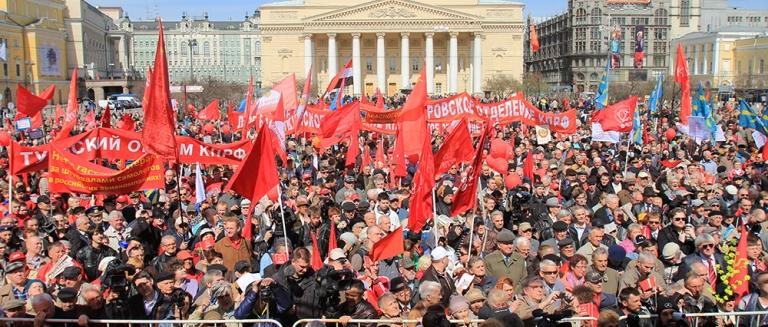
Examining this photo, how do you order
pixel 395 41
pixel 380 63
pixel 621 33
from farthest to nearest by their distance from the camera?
pixel 621 33, pixel 395 41, pixel 380 63

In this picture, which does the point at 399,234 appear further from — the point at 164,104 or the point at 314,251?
the point at 164,104

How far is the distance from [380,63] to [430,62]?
5224 millimetres

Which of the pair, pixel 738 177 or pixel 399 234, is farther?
pixel 738 177

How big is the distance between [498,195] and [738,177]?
449 cm

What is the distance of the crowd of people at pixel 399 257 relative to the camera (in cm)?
564

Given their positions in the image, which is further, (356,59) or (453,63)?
(453,63)

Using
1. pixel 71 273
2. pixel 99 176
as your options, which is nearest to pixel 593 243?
pixel 71 273

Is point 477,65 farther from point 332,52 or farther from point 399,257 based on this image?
point 399,257

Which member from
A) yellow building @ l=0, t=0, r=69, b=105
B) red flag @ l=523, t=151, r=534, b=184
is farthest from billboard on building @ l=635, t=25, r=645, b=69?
red flag @ l=523, t=151, r=534, b=184

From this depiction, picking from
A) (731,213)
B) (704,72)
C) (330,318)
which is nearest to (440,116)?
(731,213)

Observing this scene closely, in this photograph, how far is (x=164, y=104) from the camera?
8125mm

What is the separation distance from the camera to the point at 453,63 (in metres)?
82.6

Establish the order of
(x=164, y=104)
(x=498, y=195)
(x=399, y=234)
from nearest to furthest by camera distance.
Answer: (x=399, y=234)
(x=164, y=104)
(x=498, y=195)

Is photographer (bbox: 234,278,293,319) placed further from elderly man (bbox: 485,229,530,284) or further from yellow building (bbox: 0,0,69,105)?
yellow building (bbox: 0,0,69,105)
